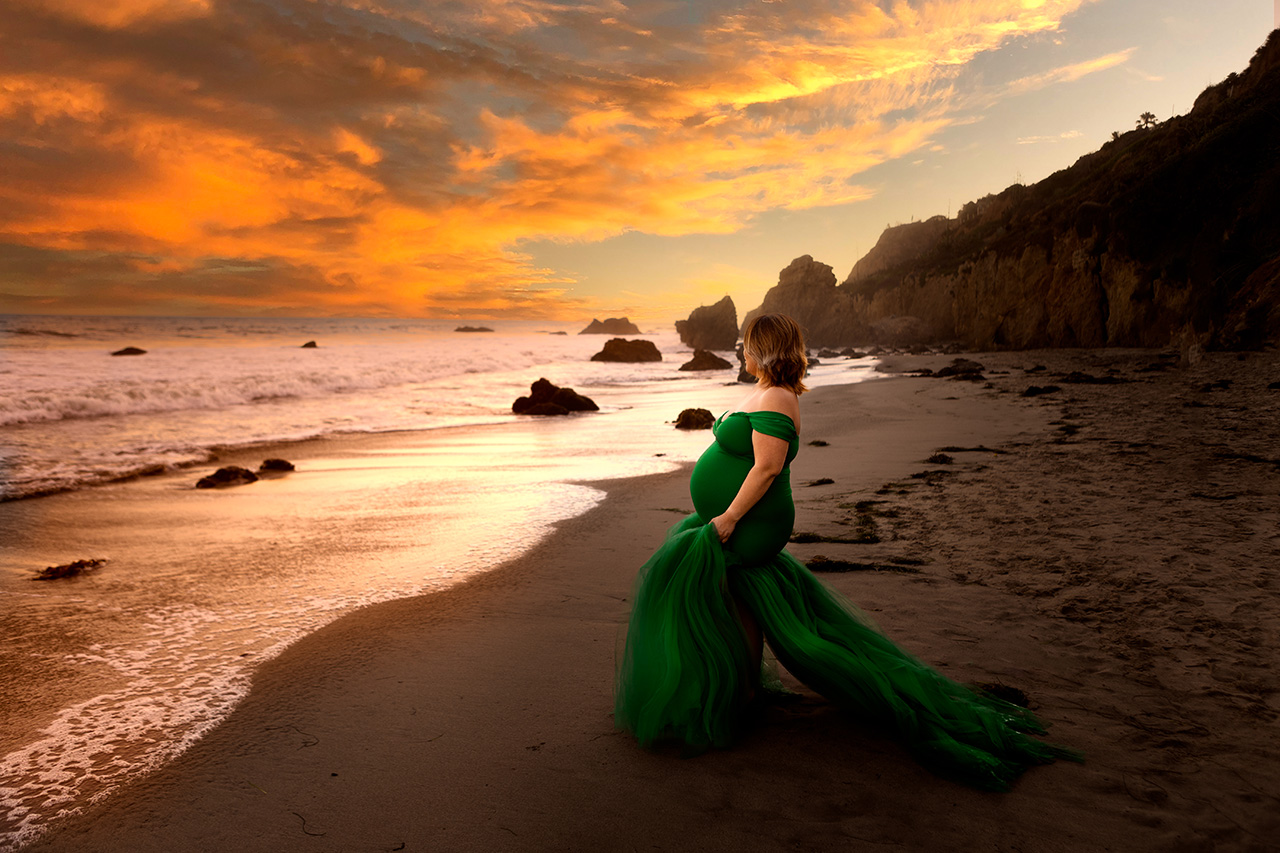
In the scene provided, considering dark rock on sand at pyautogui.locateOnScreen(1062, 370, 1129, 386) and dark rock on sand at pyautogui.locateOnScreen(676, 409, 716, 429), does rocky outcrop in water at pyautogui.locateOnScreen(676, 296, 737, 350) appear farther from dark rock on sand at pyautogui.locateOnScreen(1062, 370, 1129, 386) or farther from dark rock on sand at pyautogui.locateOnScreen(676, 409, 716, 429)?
dark rock on sand at pyautogui.locateOnScreen(676, 409, 716, 429)

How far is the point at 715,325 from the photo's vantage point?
71.8 m

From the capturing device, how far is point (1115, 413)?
39.2 ft

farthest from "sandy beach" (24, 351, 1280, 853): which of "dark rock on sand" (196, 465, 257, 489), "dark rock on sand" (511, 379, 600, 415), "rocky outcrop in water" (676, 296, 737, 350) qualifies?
"rocky outcrop in water" (676, 296, 737, 350)

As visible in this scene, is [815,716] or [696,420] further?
[696,420]

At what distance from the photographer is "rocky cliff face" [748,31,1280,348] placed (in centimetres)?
2336

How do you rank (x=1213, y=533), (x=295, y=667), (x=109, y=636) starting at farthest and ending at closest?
(x=1213, y=533)
(x=109, y=636)
(x=295, y=667)

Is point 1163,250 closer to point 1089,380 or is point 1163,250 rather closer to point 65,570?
point 1089,380

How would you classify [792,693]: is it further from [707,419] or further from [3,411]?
[3,411]

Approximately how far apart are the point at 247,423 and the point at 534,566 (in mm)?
13238

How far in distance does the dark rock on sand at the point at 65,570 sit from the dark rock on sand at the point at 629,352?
47288mm

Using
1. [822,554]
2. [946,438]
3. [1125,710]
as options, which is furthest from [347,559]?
[946,438]

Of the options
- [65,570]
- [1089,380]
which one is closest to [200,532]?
[65,570]

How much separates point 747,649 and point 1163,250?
1379 inches

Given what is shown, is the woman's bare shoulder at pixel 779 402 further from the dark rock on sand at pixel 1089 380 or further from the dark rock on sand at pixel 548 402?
the dark rock on sand at pixel 1089 380
